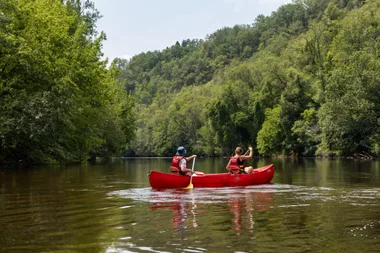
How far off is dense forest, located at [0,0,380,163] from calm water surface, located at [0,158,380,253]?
1745 cm

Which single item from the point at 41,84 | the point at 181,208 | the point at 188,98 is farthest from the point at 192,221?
the point at 188,98

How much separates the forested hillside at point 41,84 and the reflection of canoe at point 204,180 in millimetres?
14717

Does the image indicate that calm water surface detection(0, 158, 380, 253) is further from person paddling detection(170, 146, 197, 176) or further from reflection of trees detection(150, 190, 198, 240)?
person paddling detection(170, 146, 197, 176)

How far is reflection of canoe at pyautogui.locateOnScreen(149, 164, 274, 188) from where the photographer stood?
818 inches

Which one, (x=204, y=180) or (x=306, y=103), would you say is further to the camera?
(x=306, y=103)

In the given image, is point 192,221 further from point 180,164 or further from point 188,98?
point 188,98

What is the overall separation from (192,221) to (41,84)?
2750cm

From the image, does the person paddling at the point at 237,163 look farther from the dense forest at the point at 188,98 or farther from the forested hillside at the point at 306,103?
the forested hillside at the point at 306,103

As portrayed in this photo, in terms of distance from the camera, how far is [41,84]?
3700 cm

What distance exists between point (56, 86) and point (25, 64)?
9.19ft

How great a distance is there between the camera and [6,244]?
947cm

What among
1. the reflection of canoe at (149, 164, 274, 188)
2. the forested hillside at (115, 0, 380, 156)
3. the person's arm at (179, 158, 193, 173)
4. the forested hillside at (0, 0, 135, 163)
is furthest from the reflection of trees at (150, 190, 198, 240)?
the forested hillside at (115, 0, 380, 156)

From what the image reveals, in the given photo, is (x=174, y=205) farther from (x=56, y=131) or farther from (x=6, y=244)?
(x=56, y=131)

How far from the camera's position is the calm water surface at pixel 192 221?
9.30 metres
